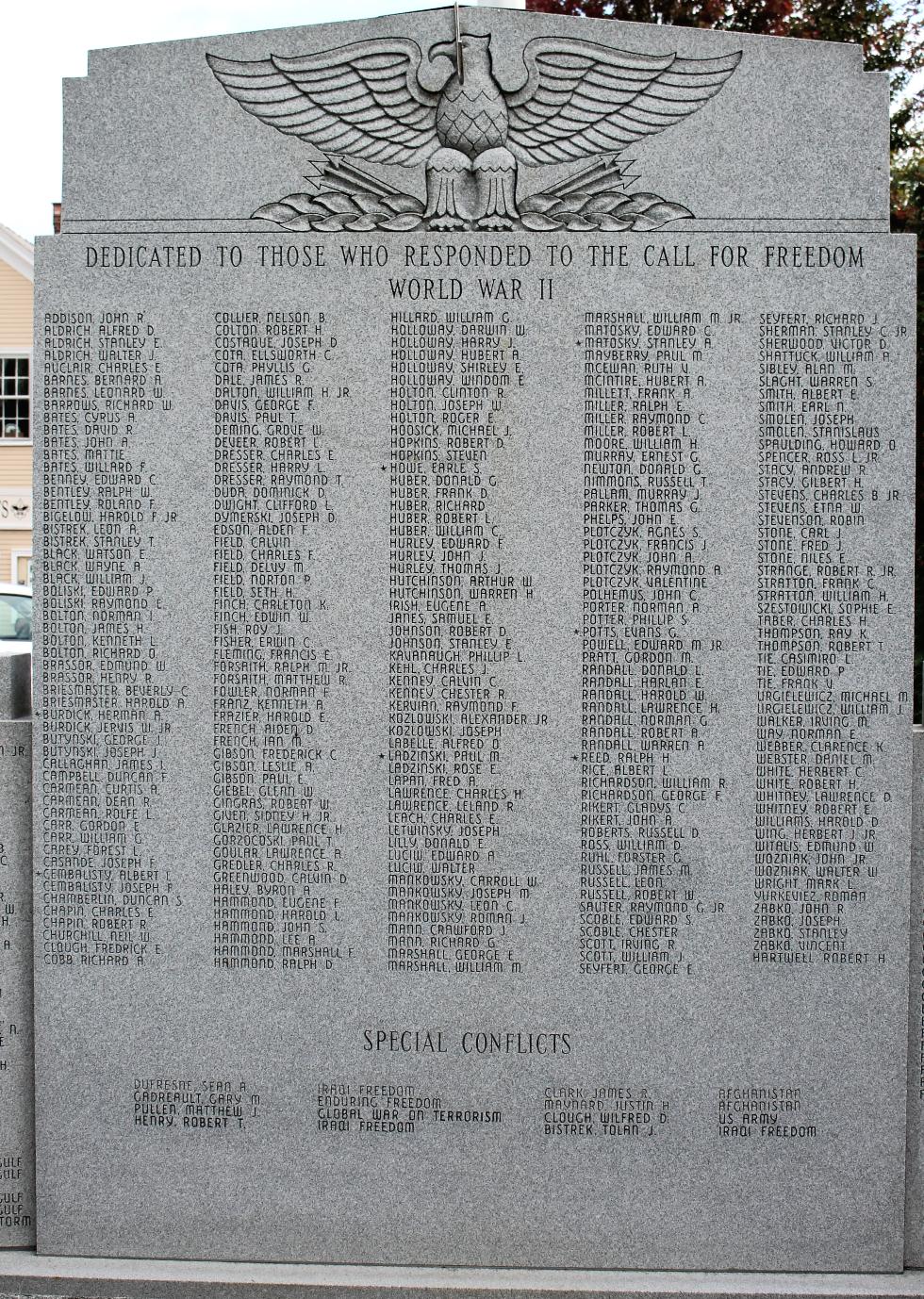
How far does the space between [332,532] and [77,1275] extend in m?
3.55

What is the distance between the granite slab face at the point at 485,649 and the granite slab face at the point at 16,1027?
6.9 inches

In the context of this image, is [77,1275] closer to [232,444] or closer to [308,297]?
[232,444]

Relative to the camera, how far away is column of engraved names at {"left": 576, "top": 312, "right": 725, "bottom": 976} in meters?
5.32

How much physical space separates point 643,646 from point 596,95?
2501 mm

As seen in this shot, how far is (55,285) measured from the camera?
539cm

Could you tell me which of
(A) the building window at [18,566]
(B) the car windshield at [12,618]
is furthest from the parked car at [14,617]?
(A) the building window at [18,566]

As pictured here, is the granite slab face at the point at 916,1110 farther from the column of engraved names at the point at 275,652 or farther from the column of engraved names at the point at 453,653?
the column of engraved names at the point at 275,652

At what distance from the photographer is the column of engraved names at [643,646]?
532 cm

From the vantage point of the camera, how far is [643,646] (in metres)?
5.34

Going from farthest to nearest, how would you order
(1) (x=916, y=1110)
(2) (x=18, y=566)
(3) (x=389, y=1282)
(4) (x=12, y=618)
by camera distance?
1. (2) (x=18, y=566)
2. (4) (x=12, y=618)
3. (1) (x=916, y=1110)
4. (3) (x=389, y=1282)

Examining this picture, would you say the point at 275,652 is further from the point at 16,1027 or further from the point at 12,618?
the point at 12,618

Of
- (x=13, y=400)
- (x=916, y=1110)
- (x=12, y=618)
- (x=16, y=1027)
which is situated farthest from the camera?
(x=13, y=400)

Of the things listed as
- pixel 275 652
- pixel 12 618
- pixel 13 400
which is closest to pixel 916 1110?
pixel 275 652

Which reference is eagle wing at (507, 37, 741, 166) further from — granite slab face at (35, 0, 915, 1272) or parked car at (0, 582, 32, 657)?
parked car at (0, 582, 32, 657)
